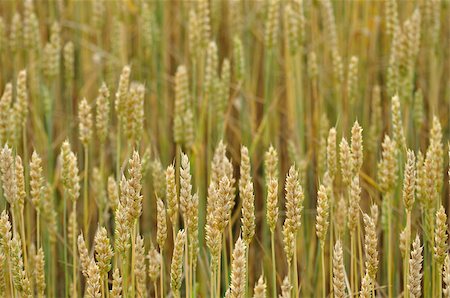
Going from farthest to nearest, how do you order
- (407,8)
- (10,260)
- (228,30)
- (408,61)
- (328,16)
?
(228,30)
(407,8)
(328,16)
(408,61)
(10,260)

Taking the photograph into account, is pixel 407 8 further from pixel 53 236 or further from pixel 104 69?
pixel 53 236

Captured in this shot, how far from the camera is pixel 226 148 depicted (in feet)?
8.00

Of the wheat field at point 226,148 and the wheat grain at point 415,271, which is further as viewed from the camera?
the wheat field at point 226,148

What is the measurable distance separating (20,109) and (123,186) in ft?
1.93

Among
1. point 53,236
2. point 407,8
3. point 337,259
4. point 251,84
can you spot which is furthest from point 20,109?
point 407,8

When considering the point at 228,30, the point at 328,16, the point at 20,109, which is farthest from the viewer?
the point at 228,30

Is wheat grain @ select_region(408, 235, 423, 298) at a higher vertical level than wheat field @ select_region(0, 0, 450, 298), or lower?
lower

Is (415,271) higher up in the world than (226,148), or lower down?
lower down

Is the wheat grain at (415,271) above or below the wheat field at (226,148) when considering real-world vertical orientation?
below

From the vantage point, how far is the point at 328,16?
7.68 feet

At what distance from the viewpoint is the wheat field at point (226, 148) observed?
141cm

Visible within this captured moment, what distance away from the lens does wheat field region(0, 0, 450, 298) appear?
1.41m

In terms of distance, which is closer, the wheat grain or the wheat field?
the wheat grain

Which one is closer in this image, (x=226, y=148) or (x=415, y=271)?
(x=415, y=271)
